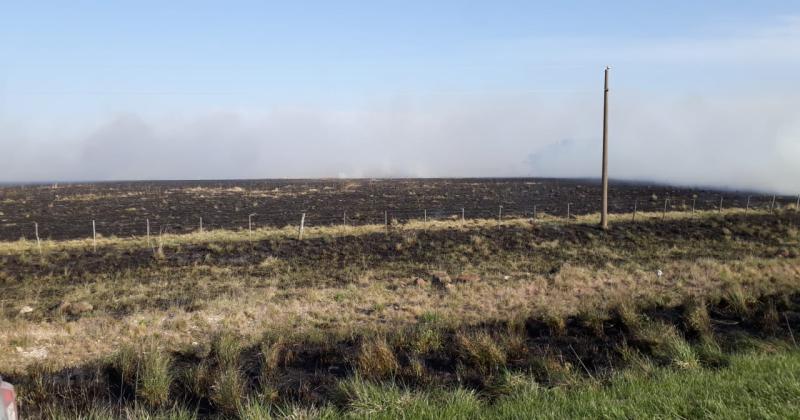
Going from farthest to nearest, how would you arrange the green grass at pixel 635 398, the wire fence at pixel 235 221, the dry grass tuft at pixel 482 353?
the wire fence at pixel 235 221, the dry grass tuft at pixel 482 353, the green grass at pixel 635 398

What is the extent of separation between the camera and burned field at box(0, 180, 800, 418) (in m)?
5.93

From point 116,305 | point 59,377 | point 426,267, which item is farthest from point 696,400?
point 426,267

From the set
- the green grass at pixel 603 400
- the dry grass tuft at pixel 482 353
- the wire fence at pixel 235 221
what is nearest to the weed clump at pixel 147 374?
the green grass at pixel 603 400

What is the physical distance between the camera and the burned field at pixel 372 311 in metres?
5.93

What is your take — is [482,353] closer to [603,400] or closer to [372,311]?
[603,400]

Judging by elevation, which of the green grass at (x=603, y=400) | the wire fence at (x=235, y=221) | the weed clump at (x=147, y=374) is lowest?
the wire fence at (x=235, y=221)

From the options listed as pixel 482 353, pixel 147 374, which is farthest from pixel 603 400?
pixel 147 374

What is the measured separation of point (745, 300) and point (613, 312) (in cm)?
252

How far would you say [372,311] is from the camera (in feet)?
44.6

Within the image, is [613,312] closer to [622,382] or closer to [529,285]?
[622,382]

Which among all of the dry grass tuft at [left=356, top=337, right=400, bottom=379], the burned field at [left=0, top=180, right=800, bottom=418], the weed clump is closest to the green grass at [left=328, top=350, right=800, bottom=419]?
the burned field at [left=0, top=180, right=800, bottom=418]

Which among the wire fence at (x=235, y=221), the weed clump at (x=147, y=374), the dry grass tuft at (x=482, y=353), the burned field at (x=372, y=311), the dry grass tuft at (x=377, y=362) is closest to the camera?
the weed clump at (x=147, y=374)

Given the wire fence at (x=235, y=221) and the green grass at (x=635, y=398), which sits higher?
the green grass at (x=635, y=398)

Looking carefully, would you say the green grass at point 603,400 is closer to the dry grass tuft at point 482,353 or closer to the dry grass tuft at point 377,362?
the dry grass tuft at point 377,362
